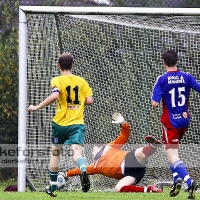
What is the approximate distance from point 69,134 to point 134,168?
4.90 feet

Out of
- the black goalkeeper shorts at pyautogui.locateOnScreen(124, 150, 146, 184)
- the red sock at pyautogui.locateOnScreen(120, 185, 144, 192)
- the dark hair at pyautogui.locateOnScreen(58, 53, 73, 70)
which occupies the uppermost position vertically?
the dark hair at pyautogui.locateOnScreen(58, 53, 73, 70)

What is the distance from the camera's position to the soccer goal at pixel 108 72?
28.2 feet

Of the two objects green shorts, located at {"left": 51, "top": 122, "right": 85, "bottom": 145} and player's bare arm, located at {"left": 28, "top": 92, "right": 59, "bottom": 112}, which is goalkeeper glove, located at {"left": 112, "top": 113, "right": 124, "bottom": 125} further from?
player's bare arm, located at {"left": 28, "top": 92, "right": 59, "bottom": 112}

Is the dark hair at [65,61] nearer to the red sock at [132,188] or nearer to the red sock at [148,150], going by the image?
the red sock at [148,150]

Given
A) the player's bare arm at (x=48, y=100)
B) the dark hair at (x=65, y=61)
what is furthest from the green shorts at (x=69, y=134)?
the dark hair at (x=65, y=61)

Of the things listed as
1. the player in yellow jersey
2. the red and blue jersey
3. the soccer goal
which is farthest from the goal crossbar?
the player in yellow jersey

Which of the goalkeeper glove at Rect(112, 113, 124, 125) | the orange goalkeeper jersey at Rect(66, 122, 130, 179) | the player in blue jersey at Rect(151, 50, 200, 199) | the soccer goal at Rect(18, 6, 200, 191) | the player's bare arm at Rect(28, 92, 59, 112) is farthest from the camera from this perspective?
the soccer goal at Rect(18, 6, 200, 191)

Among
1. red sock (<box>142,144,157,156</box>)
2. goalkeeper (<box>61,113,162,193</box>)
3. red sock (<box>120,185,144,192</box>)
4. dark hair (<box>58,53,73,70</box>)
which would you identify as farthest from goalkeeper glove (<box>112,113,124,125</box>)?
dark hair (<box>58,53,73,70</box>)

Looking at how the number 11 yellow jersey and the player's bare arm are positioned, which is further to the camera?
the number 11 yellow jersey

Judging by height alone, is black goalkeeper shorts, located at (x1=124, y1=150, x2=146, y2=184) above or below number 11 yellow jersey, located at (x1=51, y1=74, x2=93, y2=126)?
below

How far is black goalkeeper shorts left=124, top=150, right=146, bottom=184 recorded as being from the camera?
8336mm

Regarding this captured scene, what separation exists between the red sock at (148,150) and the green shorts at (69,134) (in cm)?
133

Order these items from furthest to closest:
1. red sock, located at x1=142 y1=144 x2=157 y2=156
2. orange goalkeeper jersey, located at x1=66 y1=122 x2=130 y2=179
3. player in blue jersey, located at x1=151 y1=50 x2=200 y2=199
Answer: orange goalkeeper jersey, located at x1=66 y1=122 x2=130 y2=179
red sock, located at x1=142 y1=144 x2=157 y2=156
player in blue jersey, located at x1=151 y1=50 x2=200 y2=199

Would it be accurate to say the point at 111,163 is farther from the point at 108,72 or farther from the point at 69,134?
the point at 69,134
